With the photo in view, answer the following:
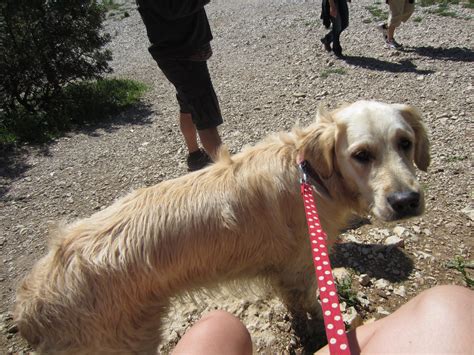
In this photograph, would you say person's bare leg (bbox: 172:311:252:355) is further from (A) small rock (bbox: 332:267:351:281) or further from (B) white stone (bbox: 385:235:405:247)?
(B) white stone (bbox: 385:235:405:247)

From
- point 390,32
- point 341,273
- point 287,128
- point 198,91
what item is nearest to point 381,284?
point 341,273

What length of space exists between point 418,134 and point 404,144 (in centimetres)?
37

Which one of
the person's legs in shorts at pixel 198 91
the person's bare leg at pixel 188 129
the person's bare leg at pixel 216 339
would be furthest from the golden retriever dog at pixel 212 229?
the person's bare leg at pixel 188 129

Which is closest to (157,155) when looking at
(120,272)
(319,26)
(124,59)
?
(120,272)

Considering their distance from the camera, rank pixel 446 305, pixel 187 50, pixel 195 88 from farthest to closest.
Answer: pixel 195 88, pixel 187 50, pixel 446 305

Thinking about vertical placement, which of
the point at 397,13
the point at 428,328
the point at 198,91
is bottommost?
the point at 428,328

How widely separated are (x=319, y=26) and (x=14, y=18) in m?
8.75

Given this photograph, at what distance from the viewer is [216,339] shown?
1981mm

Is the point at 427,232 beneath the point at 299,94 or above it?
beneath

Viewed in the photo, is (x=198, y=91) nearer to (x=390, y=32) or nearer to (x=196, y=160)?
(x=196, y=160)

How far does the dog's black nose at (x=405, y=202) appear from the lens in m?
2.23

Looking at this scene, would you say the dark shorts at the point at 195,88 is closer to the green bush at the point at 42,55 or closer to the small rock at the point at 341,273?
the small rock at the point at 341,273

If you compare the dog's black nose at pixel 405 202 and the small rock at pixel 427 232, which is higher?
the dog's black nose at pixel 405 202

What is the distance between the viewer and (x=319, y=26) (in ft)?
39.4
